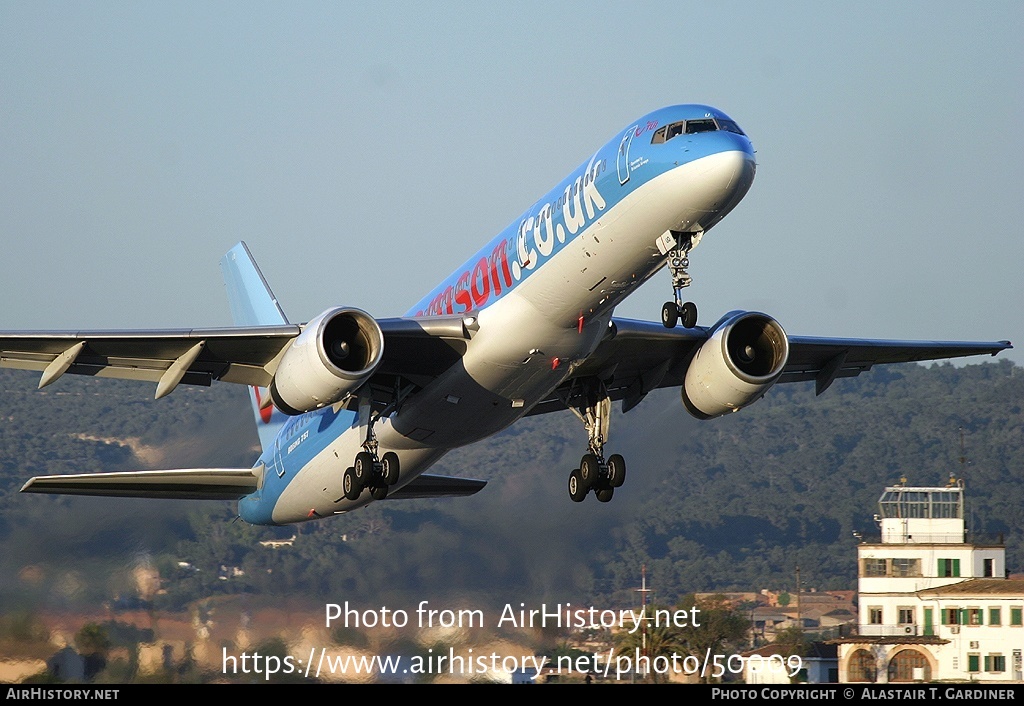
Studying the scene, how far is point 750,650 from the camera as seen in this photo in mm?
35094

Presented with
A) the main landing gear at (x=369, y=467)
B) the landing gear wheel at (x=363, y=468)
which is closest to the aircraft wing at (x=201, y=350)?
the main landing gear at (x=369, y=467)

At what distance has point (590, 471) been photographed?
27.0 meters

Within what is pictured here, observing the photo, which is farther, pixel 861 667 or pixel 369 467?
pixel 861 667

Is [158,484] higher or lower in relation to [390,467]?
higher

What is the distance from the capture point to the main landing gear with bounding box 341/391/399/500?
82.6ft

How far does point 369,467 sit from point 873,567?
2668 centimetres

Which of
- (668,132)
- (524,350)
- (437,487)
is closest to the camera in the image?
(668,132)

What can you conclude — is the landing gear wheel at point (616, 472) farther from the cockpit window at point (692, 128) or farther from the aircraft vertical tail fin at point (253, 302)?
the aircraft vertical tail fin at point (253, 302)

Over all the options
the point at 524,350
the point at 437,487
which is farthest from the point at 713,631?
the point at 524,350

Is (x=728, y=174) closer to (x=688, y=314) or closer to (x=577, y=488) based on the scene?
(x=688, y=314)

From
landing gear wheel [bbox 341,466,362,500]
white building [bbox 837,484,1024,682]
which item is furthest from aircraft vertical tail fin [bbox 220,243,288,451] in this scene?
white building [bbox 837,484,1024,682]

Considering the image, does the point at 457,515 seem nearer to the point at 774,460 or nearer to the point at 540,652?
the point at 540,652

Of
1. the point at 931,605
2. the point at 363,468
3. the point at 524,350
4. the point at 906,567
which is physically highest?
the point at 906,567

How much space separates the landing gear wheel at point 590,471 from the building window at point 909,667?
52.6 feet
